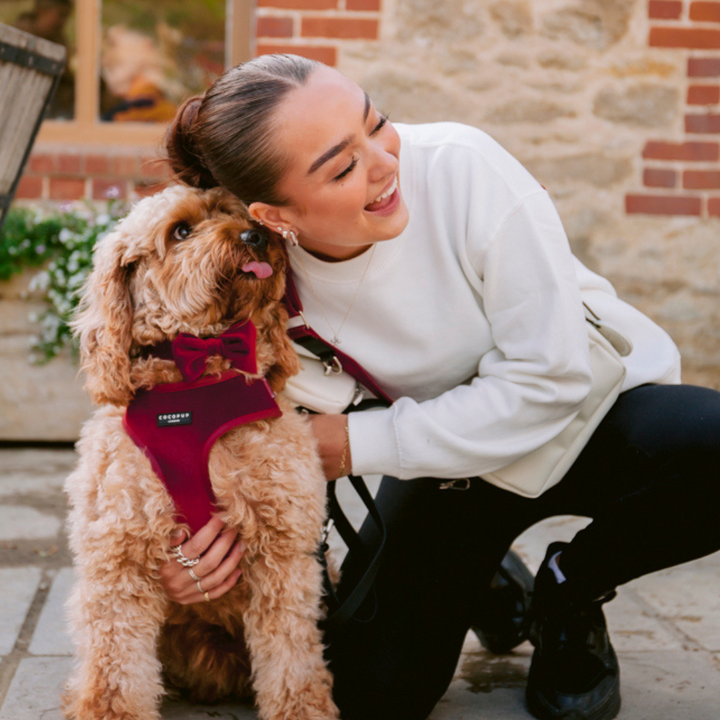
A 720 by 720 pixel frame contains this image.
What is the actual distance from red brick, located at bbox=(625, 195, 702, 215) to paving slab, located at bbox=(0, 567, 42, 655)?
10.1 feet

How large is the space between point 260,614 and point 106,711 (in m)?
0.37

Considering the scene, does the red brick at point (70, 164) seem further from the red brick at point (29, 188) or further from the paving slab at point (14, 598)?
the paving slab at point (14, 598)

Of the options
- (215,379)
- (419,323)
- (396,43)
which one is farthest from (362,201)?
(396,43)

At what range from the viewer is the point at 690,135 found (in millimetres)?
4195

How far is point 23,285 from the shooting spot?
421 centimetres

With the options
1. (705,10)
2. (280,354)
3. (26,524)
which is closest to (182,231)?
(280,354)

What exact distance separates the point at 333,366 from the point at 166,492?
520mm

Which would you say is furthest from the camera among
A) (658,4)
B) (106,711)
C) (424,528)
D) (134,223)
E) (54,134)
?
(54,134)

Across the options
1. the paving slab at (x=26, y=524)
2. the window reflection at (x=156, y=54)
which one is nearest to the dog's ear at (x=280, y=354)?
the paving slab at (x=26, y=524)

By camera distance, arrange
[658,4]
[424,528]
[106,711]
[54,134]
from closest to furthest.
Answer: [106,711] < [424,528] < [658,4] < [54,134]

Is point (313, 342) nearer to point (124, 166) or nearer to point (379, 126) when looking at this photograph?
point (379, 126)

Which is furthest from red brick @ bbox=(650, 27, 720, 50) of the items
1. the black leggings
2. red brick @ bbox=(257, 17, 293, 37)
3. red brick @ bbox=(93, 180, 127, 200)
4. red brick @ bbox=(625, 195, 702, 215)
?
red brick @ bbox=(93, 180, 127, 200)

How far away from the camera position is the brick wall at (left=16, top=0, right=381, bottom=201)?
4016mm

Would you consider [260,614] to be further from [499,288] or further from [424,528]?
[499,288]
